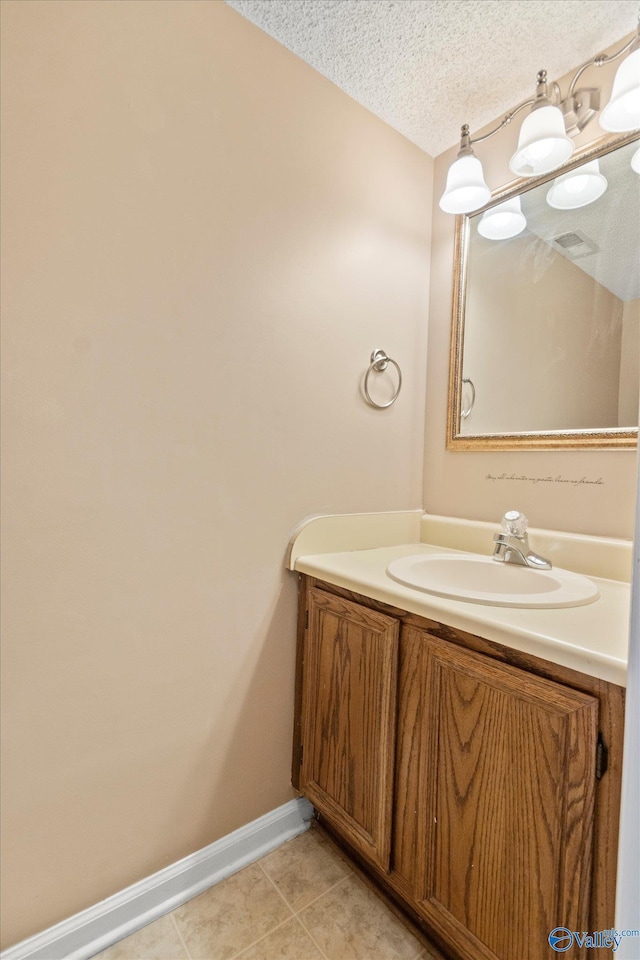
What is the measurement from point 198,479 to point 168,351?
0.32m

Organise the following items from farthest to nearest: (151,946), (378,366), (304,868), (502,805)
Result: (378,366) → (304,868) → (151,946) → (502,805)

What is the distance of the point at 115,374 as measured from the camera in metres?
0.99

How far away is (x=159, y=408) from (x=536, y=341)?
1106 mm

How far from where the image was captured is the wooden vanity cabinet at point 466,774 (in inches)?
26.9

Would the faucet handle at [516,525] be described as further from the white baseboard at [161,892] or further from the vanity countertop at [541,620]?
the white baseboard at [161,892]

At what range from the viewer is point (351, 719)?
43.9 inches

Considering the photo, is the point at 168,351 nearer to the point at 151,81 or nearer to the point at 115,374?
the point at 115,374

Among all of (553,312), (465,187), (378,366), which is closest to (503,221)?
(465,187)

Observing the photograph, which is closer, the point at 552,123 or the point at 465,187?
the point at 552,123

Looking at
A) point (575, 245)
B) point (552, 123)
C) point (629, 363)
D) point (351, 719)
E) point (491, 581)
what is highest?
point (552, 123)

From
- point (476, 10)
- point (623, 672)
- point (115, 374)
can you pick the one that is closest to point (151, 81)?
point (115, 374)

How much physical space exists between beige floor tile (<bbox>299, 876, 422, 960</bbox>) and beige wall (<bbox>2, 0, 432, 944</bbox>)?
27 centimetres

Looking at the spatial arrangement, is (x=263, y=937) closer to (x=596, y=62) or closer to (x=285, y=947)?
(x=285, y=947)

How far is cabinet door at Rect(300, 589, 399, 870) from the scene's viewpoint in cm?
102
